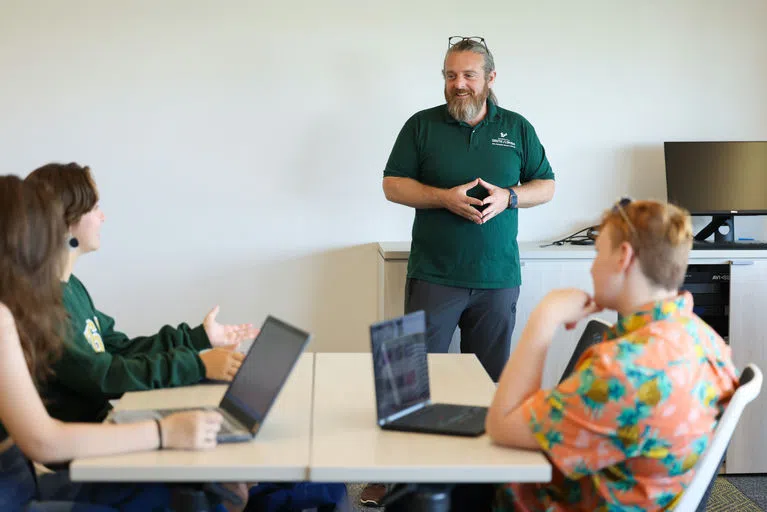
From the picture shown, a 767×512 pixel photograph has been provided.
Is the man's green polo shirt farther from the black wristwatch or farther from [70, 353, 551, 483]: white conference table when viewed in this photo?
[70, 353, 551, 483]: white conference table

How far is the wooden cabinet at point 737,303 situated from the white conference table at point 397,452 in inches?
68.4

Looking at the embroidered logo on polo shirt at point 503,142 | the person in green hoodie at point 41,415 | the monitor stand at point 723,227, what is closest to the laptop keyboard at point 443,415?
the person in green hoodie at point 41,415

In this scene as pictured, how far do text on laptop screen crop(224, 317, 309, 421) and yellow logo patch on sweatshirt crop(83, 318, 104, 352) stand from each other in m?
0.51

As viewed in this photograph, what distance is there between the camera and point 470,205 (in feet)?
11.6

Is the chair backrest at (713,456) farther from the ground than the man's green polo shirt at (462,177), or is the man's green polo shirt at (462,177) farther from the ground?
the man's green polo shirt at (462,177)

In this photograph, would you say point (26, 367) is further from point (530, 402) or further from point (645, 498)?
point (645, 498)

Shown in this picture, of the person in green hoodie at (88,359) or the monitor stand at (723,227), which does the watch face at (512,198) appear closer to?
the monitor stand at (723,227)

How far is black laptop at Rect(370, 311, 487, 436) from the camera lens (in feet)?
6.54

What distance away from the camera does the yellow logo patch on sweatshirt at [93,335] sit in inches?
95.4

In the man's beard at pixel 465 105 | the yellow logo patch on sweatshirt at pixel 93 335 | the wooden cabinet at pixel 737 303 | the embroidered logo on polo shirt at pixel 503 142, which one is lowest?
the wooden cabinet at pixel 737 303

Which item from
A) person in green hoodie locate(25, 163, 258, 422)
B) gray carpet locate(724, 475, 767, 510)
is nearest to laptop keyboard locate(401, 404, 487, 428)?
person in green hoodie locate(25, 163, 258, 422)

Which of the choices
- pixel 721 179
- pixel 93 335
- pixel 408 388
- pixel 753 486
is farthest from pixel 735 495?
pixel 93 335

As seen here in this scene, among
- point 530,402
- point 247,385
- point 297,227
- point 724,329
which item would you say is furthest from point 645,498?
point 297,227

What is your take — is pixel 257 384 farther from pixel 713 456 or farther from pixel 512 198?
pixel 512 198
